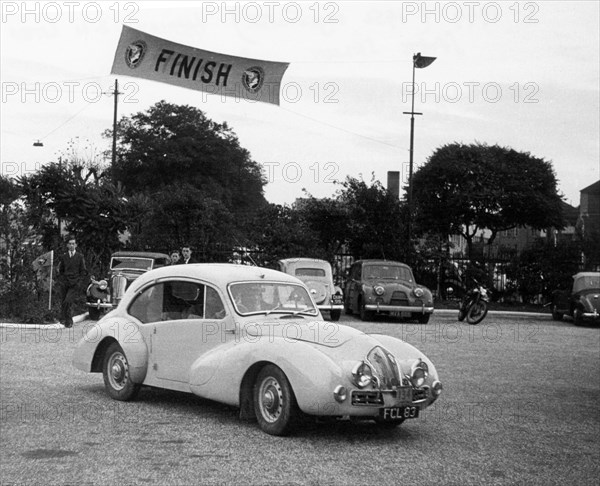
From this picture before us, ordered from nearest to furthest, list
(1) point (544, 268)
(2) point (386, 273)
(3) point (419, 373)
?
(3) point (419, 373), (2) point (386, 273), (1) point (544, 268)

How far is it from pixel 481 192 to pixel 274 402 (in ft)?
184

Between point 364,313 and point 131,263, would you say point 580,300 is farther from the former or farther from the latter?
point 131,263

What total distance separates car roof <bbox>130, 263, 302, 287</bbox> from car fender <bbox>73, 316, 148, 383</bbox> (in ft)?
1.85

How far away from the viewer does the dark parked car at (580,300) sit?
1138 inches

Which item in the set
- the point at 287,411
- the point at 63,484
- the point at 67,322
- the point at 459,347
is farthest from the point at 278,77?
the point at 67,322

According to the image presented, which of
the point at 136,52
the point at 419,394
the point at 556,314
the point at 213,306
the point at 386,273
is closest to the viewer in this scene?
the point at 419,394

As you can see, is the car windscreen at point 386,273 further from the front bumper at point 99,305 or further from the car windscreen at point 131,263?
the front bumper at point 99,305

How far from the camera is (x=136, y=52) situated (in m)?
11.4

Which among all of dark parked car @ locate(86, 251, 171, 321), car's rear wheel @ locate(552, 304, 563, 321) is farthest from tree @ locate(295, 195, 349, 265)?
dark parked car @ locate(86, 251, 171, 321)

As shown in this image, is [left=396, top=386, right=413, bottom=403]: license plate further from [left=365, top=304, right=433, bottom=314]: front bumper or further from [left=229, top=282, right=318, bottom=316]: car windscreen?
[left=365, top=304, right=433, bottom=314]: front bumper

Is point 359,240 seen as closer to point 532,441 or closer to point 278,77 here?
point 278,77

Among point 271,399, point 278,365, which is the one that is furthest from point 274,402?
point 278,365

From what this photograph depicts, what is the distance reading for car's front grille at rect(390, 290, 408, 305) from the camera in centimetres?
2788

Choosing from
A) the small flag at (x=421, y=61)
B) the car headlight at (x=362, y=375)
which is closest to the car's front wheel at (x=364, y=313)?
the small flag at (x=421, y=61)
